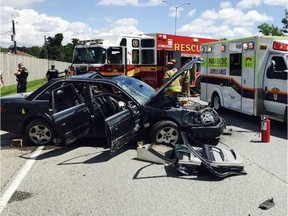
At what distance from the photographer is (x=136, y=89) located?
27.3 ft

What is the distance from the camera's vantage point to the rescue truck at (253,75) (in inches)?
376

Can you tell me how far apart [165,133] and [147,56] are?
460 inches

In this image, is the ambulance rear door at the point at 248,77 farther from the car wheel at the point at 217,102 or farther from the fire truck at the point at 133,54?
the fire truck at the point at 133,54

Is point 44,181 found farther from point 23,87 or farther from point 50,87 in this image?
point 23,87

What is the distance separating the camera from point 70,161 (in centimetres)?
681

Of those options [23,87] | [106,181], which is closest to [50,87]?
[106,181]

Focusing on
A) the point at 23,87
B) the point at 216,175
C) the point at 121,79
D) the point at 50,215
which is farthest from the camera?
the point at 23,87

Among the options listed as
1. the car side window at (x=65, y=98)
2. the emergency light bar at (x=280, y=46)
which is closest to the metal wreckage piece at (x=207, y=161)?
the car side window at (x=65, y=98)

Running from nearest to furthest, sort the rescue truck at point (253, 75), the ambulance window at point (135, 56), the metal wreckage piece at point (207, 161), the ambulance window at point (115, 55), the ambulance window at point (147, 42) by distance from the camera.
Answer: the metal wreckage piece at point (207, 161) → the rescue truck at point (253, 75) → the ambulance window at point (115, 55) → the ambulance window at point (135, 56) → the ambulance window at point (147, 42)

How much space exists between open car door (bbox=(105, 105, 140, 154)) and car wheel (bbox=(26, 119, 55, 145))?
178 cm

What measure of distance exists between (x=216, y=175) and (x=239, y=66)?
602 centimetres

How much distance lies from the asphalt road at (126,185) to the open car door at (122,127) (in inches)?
14.4

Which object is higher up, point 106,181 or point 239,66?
point 239,66

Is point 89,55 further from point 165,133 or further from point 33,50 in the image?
point 33,50
